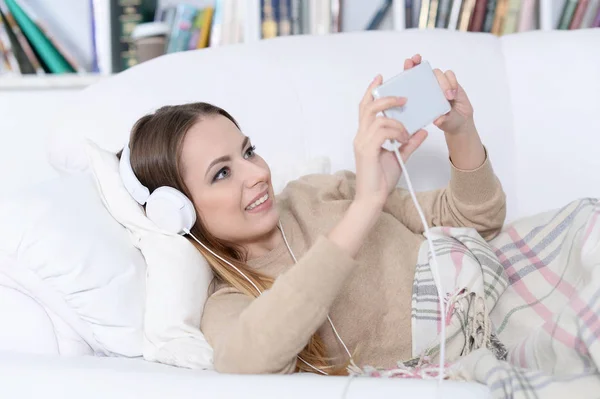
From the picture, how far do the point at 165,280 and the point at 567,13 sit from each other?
4.61ft

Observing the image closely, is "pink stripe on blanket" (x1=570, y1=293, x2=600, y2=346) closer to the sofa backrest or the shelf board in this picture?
the sofa backrest

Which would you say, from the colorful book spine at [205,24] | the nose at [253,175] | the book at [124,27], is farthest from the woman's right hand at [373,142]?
the book at [124,27]

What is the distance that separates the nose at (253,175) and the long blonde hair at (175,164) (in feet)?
0.34

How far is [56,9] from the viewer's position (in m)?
2.15

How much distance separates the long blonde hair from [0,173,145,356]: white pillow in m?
0.13

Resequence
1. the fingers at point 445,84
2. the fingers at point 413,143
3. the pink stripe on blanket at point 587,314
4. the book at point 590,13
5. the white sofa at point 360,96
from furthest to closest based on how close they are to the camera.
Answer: the book at point 590,13, the white sofa at point 360,96, the fingers at point 445,84, the fingers at point 413,143, the pink stripe on blanket at point 587,314

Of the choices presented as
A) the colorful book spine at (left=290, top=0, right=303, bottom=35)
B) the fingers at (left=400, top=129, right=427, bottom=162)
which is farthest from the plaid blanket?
the colorful book spine at (left=290, top=0, right=303, bottom=35)

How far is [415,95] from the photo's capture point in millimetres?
984

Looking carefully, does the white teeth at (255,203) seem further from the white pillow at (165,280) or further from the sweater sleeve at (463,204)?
the sweater sleeve at (463,204)

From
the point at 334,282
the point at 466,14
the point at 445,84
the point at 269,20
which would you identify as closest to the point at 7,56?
the point at 269,20

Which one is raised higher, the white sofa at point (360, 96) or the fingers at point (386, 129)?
the fingers at point (386, 129)

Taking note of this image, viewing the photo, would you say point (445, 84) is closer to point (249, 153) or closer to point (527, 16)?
point (249, 153)

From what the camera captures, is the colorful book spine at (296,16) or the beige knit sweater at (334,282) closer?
the beige knit sweater at (334,282)

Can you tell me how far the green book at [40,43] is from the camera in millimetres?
1990
